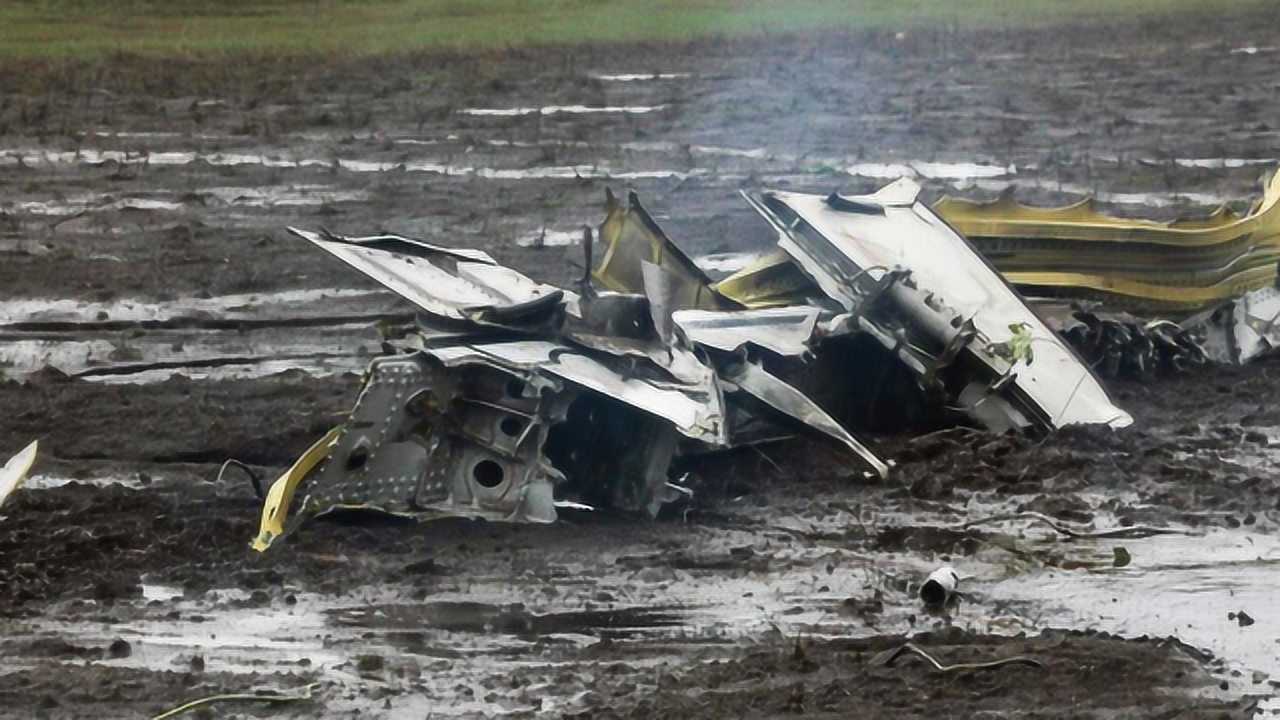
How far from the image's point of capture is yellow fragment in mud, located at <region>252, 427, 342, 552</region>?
930 centimetres

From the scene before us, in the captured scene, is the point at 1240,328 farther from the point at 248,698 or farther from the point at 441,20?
the point at 441,20

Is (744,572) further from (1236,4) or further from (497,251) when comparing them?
(1236,4)

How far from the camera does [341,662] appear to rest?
8320 mm

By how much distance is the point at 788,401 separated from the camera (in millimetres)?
10172

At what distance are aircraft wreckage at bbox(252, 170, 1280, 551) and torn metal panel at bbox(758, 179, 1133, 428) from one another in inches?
0.6

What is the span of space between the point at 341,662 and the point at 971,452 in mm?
4035

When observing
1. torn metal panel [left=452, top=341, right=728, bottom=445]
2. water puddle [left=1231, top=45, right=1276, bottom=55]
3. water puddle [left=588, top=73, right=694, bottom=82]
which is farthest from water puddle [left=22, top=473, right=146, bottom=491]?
water puddle [left=1231, top=45, right=1276, bottom=55]

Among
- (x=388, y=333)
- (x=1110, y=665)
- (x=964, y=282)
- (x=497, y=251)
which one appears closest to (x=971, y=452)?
(x=964, y=282)

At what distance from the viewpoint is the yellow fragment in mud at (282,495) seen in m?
9.30

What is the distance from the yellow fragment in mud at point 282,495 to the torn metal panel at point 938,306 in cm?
329

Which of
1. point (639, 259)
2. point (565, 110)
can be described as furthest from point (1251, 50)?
point (639, 259)

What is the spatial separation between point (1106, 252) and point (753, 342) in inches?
116

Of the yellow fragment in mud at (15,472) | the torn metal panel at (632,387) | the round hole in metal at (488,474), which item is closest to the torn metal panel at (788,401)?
the torn metal panel at (632,387)

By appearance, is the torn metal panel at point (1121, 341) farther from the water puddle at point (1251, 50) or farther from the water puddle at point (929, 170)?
the water puddle at point (1251, 50)
